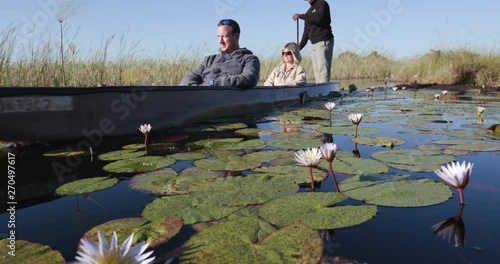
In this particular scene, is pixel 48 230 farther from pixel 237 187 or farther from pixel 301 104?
pixel 301 104

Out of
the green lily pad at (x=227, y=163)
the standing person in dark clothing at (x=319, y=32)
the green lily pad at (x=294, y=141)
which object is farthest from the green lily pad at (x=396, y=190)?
the standing person in dark clothing at (x=319, y=32)

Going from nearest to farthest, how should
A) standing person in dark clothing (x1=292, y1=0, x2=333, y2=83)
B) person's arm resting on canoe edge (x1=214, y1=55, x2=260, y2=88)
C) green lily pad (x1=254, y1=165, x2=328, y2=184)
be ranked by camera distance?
green lily pad (x1=254, y1=165, x2=328, y2=184) → person's arm resting on canoe edge (x1=214, y1=55, x2=260, y2=88) → standing person in dark clothing (x1=292, y1=0, x2=333, y2=83)

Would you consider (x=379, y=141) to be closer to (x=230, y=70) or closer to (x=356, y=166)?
(x=356, y=166)

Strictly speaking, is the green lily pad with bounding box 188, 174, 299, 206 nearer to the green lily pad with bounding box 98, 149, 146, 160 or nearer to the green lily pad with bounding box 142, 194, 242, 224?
the green lily pad with bounding box 142, 194, 242, 224

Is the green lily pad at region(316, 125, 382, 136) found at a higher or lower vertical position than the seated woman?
lower

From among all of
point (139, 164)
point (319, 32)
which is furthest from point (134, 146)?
point (319, 32)

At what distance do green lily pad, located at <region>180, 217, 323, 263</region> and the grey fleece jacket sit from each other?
3.22 m

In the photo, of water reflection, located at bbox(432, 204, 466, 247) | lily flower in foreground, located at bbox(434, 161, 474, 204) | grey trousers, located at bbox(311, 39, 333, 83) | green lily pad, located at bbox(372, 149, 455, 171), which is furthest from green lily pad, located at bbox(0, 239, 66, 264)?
grey trousers, located at bbox(311, 39, 333, 83)

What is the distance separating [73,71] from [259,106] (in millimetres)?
Answer: 4701

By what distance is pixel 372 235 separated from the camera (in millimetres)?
1079

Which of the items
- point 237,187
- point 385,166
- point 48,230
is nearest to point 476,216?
point 385,166

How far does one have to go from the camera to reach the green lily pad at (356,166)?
5.76 ft

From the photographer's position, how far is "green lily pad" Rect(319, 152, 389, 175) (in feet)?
5.76

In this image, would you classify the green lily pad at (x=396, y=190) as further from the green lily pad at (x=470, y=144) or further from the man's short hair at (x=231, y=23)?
the man's short hair at (x=231, y=23)
